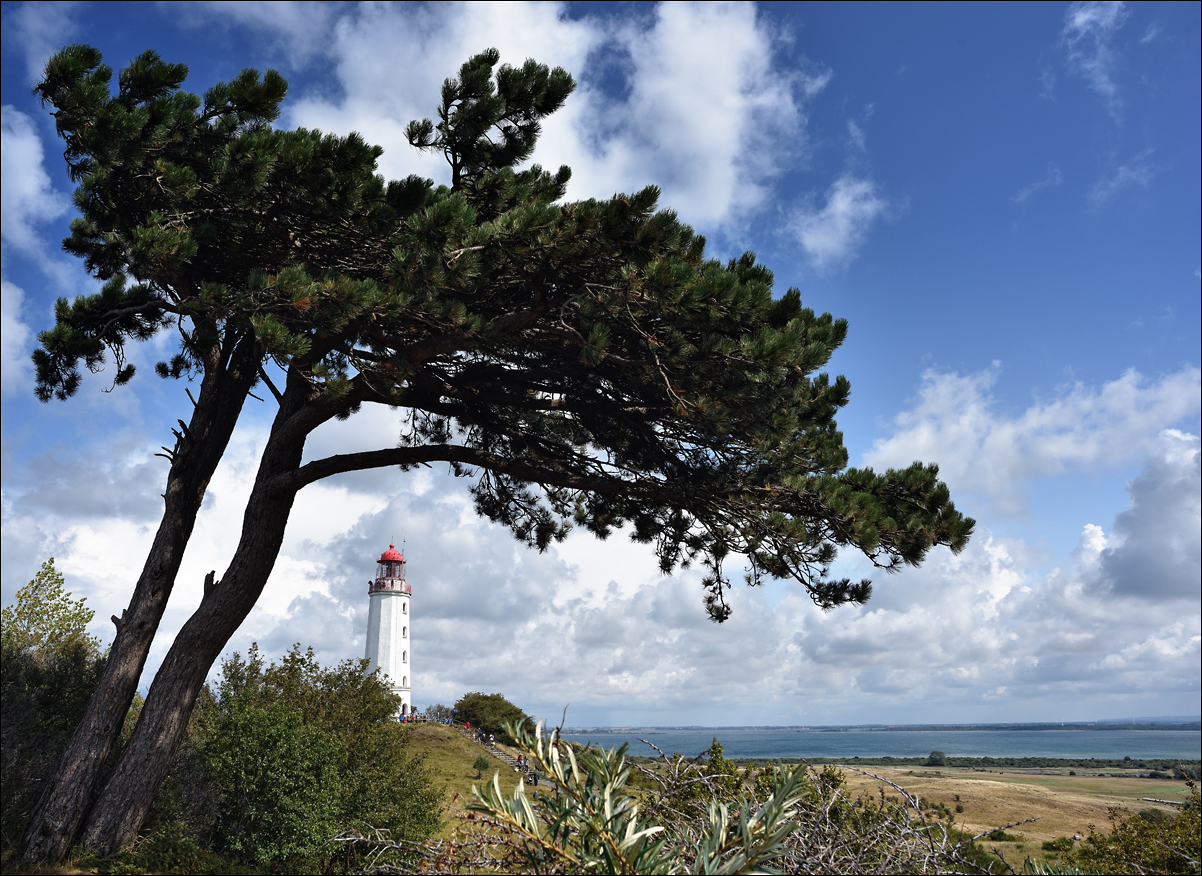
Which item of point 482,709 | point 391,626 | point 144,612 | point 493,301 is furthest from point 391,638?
point 493,301

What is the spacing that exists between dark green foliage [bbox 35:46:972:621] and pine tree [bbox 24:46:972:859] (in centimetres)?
3

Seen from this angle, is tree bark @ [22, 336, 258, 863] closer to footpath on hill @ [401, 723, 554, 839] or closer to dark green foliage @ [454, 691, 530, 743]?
footpath on hill @ [401, 723, 554, 839]

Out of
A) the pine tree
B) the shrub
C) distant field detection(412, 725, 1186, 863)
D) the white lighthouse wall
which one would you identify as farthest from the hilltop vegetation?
the white lighthouse wall

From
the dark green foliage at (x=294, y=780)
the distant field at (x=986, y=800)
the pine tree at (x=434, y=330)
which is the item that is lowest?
the distant field at (x=986, y=800)

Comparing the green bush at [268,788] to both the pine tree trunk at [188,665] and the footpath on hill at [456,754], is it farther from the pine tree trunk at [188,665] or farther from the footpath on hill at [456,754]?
the footpath on hill at [456,754]

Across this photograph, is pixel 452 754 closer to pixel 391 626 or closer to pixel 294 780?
pixel 391 626

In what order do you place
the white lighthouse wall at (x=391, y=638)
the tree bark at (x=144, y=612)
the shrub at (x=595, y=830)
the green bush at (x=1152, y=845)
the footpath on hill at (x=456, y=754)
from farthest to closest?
the white lighthouse wall at (x=391, y=638) → the footpath on hill at (x=456, y=754) → the green bush at (x=1152, y=845) → the tree bark at (x=144, y=612) → the shrub at (x=595, y=830)

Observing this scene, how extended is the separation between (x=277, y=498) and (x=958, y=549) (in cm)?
863

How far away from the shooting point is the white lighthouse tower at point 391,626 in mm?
43406

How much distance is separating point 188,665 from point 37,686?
22.0ft

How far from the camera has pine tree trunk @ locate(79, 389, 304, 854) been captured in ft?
28.5

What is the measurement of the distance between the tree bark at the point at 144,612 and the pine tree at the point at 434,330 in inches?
1.4

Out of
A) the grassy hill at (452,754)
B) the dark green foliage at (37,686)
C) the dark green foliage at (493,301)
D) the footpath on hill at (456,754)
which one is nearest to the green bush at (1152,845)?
the dark green foliage at (493,301)

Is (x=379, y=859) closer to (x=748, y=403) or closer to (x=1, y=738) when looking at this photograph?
(x=748, y=403)
